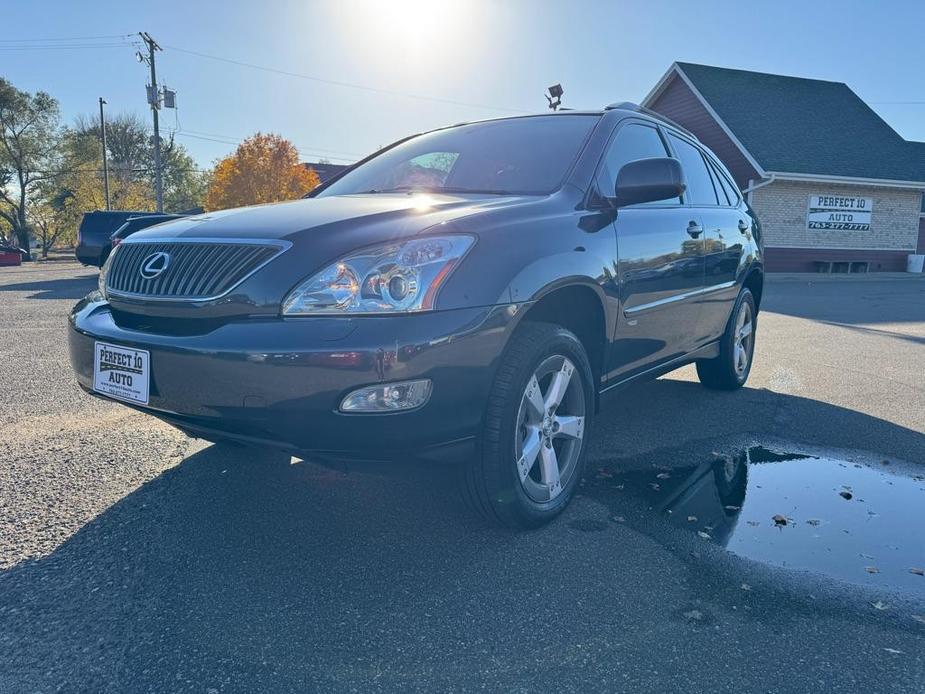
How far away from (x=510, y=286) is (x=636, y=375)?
144 cm

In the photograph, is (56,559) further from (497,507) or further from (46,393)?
(46,393)

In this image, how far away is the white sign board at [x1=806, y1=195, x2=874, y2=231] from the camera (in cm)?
2353

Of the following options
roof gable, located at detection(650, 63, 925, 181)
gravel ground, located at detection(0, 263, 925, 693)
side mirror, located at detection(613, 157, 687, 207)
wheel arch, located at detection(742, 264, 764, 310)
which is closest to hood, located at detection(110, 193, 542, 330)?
side mirror, located at detection(613, 157, 687, 207)

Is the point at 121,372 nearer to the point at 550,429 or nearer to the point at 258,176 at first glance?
the point at 550,429

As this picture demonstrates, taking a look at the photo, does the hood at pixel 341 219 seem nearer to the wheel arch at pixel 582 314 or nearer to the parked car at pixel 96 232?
the wheel arch at pixel 582 314

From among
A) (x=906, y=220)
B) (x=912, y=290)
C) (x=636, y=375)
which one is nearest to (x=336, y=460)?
(x=636, y=375)

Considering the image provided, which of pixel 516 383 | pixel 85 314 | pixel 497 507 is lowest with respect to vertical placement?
pixel 497 507

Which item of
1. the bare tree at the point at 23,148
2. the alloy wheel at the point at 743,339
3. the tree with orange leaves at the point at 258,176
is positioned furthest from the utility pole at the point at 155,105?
the alloy wheel at the point at 743,339

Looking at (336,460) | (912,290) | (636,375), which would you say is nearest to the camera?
(336,460)

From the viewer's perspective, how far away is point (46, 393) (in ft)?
16.2

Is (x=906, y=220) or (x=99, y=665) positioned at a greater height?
(x=906, y=220)

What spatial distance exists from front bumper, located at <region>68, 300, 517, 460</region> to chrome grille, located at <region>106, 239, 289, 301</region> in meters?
0.18

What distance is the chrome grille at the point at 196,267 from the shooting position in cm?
246

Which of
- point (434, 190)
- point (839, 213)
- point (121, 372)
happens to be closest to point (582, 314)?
point (434, 190)
